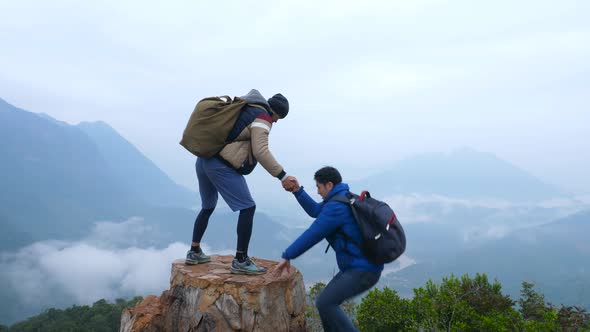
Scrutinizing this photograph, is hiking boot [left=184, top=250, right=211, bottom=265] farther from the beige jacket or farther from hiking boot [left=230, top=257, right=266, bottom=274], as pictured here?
the beige jacket

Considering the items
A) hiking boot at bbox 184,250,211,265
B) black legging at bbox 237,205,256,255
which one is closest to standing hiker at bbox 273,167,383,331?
black legging at bbox 237,205,256,255

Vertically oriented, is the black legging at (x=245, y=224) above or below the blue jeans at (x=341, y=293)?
above

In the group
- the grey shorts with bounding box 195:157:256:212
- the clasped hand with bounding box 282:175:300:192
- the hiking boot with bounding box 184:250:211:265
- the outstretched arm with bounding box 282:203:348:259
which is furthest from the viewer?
the hiking boot with bounding box 184:250:211:265

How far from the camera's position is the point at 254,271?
18.8ft

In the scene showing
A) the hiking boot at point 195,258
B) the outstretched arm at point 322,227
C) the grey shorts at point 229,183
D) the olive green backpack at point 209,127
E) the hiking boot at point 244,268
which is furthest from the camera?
the hiking boot at point 195,258

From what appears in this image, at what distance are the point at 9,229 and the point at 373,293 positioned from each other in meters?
211

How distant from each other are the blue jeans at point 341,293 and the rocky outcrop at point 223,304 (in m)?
1.28

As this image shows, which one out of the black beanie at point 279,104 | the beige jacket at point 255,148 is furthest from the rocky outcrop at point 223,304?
the black beanie at point 279,104

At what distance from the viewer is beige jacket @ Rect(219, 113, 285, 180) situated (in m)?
5.07

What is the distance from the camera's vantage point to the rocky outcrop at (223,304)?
17.5 ft

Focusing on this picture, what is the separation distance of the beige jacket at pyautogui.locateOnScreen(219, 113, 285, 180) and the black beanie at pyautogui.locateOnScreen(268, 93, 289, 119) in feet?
0.94

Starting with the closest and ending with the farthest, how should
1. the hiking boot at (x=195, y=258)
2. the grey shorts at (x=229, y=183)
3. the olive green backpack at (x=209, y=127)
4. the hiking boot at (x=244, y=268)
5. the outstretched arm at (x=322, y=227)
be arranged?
the outstretched arm at (x=322, y=227) < the olive green backpack at (x=209, y=127) < the grey shorts at (x=229, y=183) < the hiking boot at (x=244, y=268) < the hiking boot at (x=195, y=258)

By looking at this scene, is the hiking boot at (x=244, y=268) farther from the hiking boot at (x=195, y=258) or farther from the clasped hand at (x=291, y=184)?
the clasped hand at (x=291, y=184)

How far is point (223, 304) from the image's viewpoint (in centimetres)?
537
